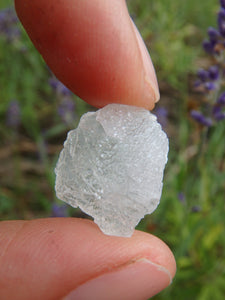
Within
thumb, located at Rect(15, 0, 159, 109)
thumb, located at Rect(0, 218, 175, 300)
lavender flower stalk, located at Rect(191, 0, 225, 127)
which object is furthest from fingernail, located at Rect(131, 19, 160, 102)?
thumb, located at Rect(0, 218, 175, 300)

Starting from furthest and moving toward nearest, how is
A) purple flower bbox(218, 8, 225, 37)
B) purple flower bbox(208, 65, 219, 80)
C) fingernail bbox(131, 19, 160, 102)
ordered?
purple flower bbox(208, 65, 219, 80)
purple flower bbox(218, 8, 225, 37)
fingernail bbox(131, 19, 160, 102)

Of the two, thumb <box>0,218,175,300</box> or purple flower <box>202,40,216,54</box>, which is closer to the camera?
thumb <box>0,218,175,300</box>

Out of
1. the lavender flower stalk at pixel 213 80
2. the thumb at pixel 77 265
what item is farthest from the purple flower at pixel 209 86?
the thumb at pixel 77 265

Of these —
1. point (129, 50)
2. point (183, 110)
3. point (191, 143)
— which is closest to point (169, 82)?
→ point (183, 110)

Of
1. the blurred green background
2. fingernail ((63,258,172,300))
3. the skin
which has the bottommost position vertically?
the blurred green background

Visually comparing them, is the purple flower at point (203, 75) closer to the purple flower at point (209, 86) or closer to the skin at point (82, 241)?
the purple flower at point (209, 86)

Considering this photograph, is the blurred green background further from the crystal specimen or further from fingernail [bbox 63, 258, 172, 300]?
fingernail [bbox 63, 258, 172, 300]

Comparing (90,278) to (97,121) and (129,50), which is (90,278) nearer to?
(97,121)
